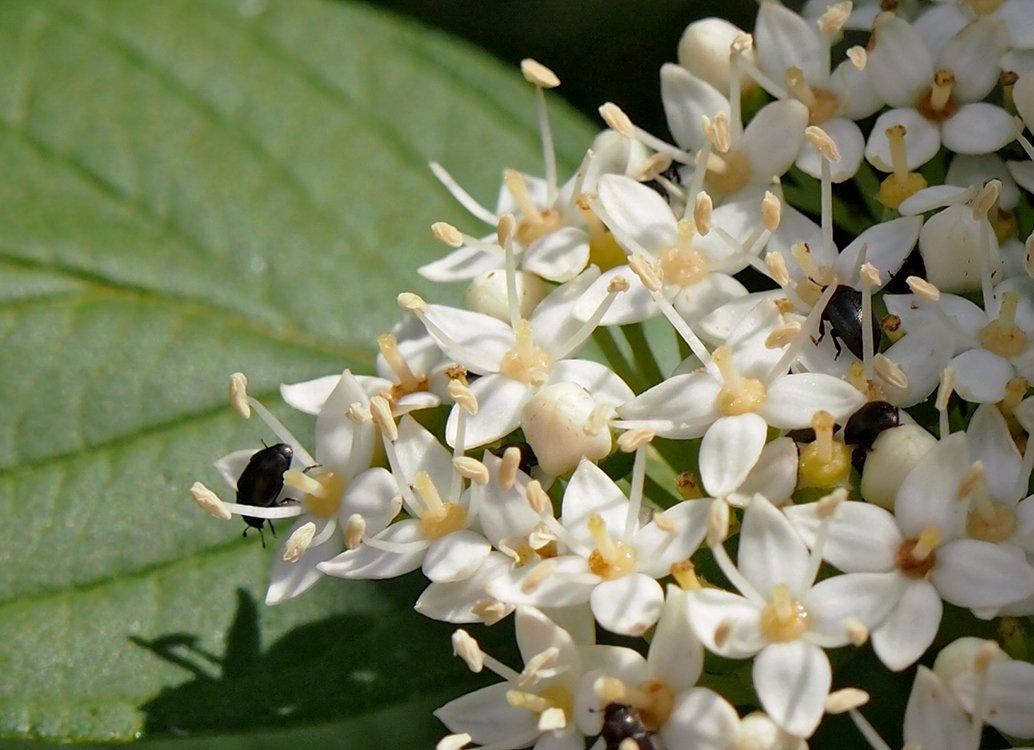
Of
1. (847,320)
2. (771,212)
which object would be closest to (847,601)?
(847,320)

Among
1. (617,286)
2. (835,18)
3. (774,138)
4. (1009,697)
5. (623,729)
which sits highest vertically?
(835,18)

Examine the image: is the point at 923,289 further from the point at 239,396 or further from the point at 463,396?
the point at 239,396

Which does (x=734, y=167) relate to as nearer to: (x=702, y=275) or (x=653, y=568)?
(x=702, y=275)

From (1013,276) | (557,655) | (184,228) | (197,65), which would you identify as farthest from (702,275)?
(197,65)

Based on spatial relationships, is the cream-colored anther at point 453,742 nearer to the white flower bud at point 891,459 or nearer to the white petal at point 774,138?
the white flower bud at point 891,459

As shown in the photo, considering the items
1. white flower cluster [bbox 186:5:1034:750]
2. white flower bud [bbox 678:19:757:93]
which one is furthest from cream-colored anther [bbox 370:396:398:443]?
white flower bud [bbox 678:19:757:93]

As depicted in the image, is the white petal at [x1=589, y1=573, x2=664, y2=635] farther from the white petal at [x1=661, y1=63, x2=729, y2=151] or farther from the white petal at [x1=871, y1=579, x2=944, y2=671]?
the white petal at [x1=661, y1=63, x2=729, y2=151]
